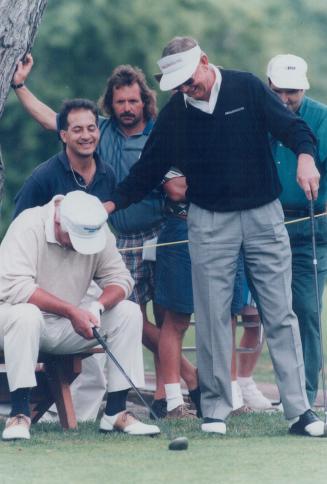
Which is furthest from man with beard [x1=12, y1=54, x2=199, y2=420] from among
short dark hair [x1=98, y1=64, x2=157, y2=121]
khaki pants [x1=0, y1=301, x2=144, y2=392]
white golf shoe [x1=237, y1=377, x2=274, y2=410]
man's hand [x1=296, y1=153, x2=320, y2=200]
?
man's hand [x1=296, y1=153, x2=320, y2=200]

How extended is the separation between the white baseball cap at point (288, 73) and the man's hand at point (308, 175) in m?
1.02

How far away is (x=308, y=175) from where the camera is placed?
700 cm

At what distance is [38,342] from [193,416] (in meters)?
1.34

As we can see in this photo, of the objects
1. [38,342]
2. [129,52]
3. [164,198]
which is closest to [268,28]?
[129,52]

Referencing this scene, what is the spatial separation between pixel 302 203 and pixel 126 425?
1748mm

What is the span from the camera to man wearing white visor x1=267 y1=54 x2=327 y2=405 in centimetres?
800

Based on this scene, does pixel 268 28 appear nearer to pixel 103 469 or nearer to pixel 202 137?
pixel 202 137

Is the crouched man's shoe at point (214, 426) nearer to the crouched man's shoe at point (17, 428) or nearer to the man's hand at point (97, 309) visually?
the man's hand at point (97, 309)

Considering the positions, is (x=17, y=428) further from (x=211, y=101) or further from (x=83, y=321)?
(x=211, y=101)

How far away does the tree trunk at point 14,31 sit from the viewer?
7.55 metres

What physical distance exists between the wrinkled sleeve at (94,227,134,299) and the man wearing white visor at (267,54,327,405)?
3.47 feet

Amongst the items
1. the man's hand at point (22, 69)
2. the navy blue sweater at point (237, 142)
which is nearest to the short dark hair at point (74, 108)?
the man's hand at point (22, 69)

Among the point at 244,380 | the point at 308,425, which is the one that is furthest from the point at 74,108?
the point at 308,425

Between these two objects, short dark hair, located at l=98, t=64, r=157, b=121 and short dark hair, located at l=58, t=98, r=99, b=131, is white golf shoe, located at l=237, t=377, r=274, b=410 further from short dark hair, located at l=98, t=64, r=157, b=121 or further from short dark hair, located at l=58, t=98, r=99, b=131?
short dark hair, located at l=58, t=98, r=99, b=131
